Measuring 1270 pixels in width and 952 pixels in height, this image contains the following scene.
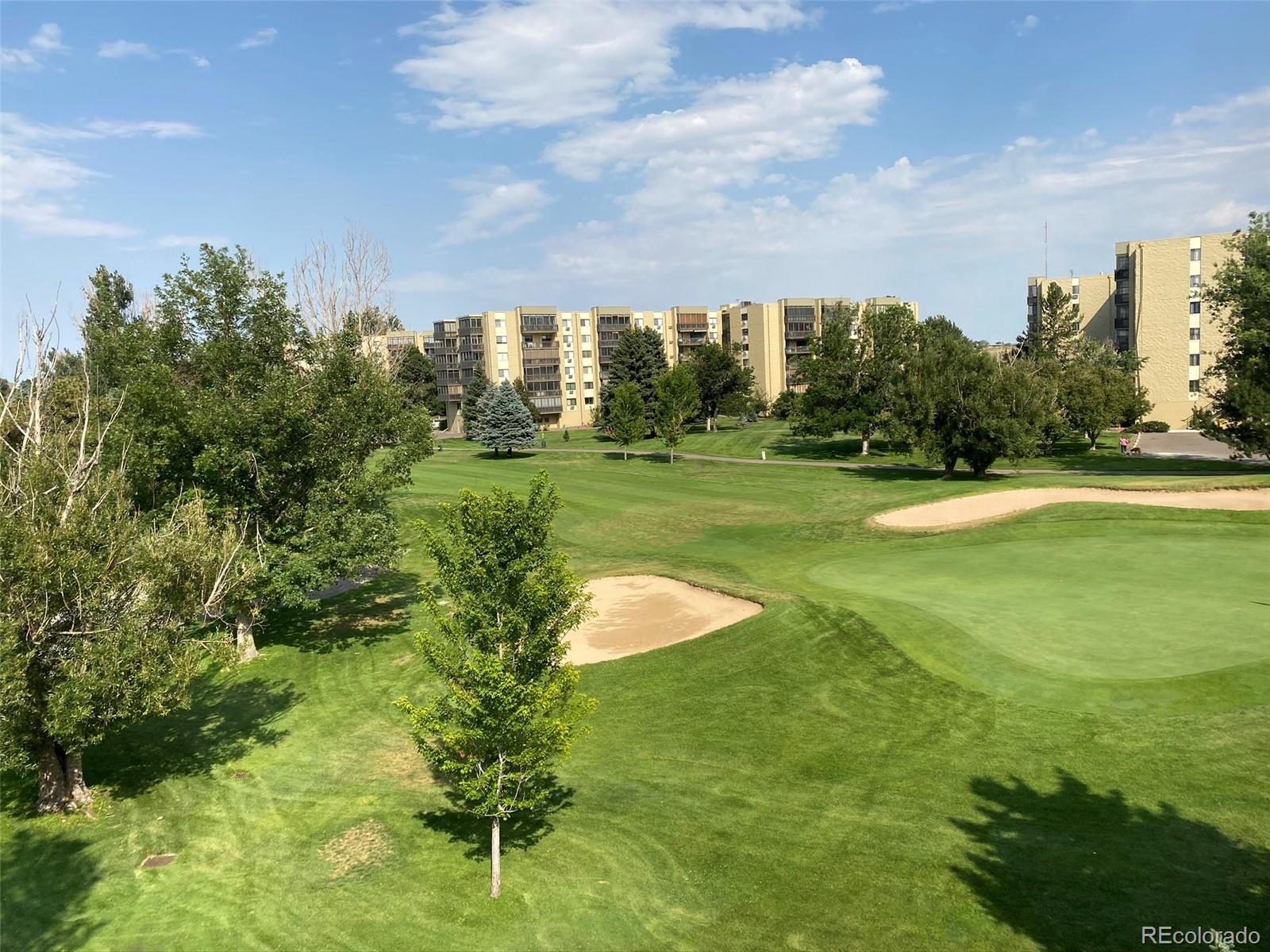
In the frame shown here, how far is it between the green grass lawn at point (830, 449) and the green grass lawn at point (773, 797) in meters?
36.3

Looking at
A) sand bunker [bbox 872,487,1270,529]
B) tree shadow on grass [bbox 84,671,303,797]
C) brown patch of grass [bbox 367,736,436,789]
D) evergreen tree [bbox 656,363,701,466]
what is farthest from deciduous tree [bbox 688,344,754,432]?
brown patch of grass [bbox 367,736,436,789]

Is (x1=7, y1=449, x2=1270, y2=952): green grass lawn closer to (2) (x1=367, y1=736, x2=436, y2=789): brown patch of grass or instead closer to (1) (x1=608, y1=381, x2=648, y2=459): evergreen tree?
(2) (x1=367, y1=736, x2=436, y2=789): brown patch of grass

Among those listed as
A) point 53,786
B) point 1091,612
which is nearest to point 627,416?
Answer: point 1091,612

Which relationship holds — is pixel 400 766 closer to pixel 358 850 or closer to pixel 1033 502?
pixel 358 850

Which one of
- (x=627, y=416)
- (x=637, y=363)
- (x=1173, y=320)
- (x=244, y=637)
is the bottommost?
(x=244, y=637)

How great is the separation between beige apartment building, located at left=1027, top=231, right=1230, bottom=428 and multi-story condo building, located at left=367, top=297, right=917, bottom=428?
4303cm

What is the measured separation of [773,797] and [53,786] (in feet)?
46.3

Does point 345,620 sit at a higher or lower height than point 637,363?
lower

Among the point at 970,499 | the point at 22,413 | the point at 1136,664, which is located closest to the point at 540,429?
the point at 970,499

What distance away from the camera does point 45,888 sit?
13.5 m

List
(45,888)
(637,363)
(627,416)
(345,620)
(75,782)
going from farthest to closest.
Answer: (637,363) < (627,416) < (345,620) < (75,782) < (45,888)

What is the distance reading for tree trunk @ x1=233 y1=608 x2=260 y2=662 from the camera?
25.5m

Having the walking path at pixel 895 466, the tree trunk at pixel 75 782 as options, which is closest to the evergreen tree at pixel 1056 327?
the walking path at pixel 895 466

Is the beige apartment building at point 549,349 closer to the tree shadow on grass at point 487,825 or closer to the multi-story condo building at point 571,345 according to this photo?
the multi-story condo building at point 571,345
